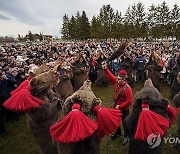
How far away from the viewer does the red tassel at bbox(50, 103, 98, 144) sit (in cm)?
271

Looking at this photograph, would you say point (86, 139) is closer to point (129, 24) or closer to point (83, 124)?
point (83, 124)

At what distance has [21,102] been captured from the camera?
3857 millimetres

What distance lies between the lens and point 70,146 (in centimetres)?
309

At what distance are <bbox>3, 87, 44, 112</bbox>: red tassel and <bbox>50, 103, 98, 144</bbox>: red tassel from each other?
3.76 ft

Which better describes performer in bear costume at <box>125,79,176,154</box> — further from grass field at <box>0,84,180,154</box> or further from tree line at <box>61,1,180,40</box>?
tree line at <box>61,1,180,40</box>

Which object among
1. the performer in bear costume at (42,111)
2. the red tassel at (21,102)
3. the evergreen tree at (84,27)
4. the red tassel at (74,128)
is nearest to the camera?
the red tassel at (74,128)

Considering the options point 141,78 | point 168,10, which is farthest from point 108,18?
point 141,78

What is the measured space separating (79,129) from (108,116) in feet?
1.66


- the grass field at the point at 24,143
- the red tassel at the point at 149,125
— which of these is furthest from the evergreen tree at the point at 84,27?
the red tassel at the point at 149,125

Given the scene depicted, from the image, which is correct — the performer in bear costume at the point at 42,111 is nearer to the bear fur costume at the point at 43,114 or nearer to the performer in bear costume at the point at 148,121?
the bear fur costume at the point at 43,114

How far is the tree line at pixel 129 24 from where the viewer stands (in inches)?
2045

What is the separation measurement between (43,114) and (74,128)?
1974 mm

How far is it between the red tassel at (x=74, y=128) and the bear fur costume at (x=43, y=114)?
67.1 inches

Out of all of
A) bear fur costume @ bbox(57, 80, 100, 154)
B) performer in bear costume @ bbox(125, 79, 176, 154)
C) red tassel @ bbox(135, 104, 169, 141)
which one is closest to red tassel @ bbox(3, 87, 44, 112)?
bear fur costume @ bbox(57, 80, 100, 154)
